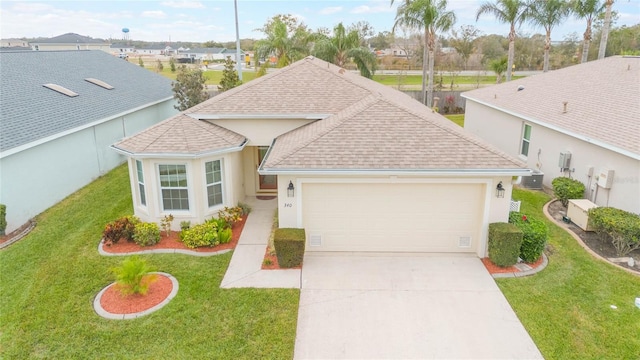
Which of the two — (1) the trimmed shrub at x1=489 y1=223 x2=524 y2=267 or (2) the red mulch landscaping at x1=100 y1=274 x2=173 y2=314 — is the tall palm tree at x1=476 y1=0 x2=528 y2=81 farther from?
(2) the red mulch landscaping at x1=100 y1=274 x2=173 y2=314

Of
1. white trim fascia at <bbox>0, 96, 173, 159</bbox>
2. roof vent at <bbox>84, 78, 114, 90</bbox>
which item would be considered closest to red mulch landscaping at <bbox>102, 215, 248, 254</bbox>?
white trim fascia at <bbox>0, 96, 173, 159</bbox>

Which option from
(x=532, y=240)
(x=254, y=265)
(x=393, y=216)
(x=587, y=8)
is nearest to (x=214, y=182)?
(x=254, y=265)

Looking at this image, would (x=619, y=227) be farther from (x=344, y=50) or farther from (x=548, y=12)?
(x=548, y=12)

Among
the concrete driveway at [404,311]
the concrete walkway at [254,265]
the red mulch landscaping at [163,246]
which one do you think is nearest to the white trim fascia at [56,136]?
the red mulch landscaping at [163,246]

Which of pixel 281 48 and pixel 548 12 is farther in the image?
pixel 281 48

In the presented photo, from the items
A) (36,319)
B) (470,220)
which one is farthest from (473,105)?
(36,319)

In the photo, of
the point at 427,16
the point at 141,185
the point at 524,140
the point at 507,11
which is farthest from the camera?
the point at 507,11
